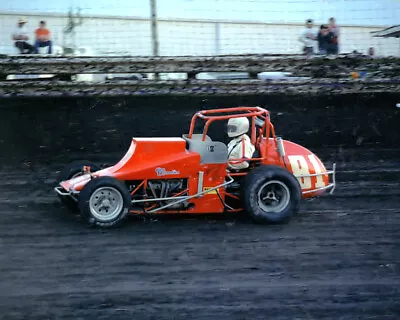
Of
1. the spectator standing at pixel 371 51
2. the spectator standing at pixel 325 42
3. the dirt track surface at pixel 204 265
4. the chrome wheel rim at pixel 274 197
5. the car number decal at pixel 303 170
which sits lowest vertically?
the dirt track surface at pixel 204 265

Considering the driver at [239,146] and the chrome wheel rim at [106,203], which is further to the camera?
the driver at [239,146]

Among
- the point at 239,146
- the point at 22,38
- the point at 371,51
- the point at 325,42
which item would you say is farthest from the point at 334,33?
the point at 22,38

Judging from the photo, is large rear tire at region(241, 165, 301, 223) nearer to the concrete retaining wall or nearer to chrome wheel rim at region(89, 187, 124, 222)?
chrome wheel rim at region(89, 187, 124, 222)

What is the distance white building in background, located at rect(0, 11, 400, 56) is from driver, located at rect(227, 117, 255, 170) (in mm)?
2983

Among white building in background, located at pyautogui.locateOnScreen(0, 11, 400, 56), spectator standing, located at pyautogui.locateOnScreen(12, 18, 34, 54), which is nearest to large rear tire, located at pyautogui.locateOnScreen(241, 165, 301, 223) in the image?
white building in background, located at pyautogui.locateOnScreen(0, 11, 400, 56)

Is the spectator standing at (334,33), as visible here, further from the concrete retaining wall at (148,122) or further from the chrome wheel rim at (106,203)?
the chrome wheel rim at (106,203)

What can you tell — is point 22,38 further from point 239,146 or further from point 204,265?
point 204,265

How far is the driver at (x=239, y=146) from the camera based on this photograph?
679cm

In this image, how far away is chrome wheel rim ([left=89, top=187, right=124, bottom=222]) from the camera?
6.29 meters

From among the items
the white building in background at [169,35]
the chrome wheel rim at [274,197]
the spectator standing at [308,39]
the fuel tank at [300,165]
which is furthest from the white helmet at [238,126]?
the spectator standing at [308,39]

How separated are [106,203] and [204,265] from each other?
5.00 ft

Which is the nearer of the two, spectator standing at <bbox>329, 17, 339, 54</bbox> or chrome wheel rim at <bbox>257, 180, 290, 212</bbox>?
chrome wheel rim at <bbox>257, 180, 290, 212</bbox>

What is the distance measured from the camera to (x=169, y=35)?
382 inches

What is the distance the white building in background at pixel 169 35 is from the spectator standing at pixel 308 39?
9 cm
